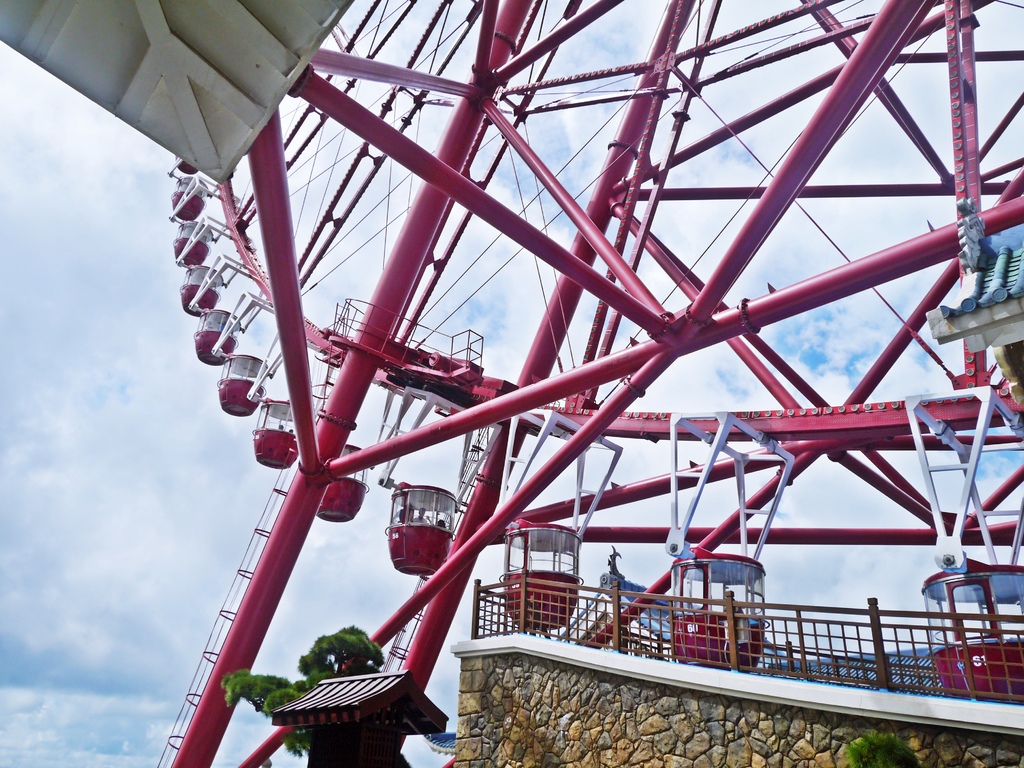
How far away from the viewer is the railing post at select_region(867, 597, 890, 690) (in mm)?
9805

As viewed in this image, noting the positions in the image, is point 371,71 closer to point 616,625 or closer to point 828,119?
point 828,119

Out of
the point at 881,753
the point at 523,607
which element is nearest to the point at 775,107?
the point at 523,607

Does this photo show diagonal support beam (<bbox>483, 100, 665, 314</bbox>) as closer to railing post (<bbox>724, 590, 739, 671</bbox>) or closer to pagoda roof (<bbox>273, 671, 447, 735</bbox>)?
railing post (<bbox>724, 590, 739, 671</bbox>)

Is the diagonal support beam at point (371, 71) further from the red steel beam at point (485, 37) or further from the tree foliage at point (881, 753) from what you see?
the tree foliage at point (881, 753)

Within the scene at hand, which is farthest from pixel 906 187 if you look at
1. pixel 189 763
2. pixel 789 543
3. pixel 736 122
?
pixel 189 763

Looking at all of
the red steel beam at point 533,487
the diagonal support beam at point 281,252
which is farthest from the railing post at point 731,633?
the diagonal support beam at point 281,252

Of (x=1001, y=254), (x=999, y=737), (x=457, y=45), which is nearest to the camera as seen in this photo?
(x=1001, y=254)

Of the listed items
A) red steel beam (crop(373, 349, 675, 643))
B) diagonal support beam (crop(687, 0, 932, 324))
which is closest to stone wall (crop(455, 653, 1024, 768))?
red steel beam (crop(373, 349, 675, 643))

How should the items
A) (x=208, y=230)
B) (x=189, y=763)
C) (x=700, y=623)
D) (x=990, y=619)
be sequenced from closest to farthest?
(x=990, y=619)
(x=700, y=623)
(x=189, y=763)
(x=208, y=230)

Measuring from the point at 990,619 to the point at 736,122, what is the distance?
11148 mm

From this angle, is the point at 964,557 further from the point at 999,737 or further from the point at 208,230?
the point at 208,230

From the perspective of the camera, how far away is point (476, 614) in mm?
13367

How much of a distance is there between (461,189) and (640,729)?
19.8 feet

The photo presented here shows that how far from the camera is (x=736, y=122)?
719 inches
